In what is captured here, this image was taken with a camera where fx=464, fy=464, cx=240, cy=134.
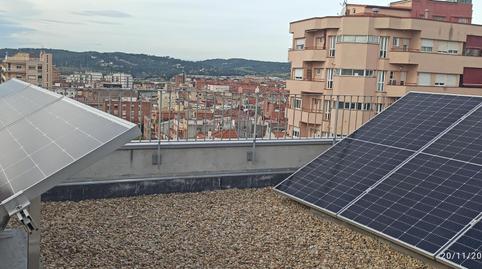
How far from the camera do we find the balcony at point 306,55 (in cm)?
4666

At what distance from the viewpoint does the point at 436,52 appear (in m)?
45.8

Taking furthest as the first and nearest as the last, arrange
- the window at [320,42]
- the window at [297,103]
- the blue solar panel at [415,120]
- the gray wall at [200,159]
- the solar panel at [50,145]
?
the window at [320,42], the window at [297,103], the gray wall at [200,159], the blue solar panel at [415,120], the solar panel at [50,145]

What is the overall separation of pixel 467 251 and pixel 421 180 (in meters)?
1.75

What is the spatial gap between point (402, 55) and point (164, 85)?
39.8 m

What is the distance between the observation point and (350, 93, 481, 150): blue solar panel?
7918mm

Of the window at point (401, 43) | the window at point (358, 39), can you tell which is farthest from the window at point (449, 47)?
the window at point (358, 39)

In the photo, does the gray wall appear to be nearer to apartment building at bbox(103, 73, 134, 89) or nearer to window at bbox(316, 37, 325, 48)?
apartment building at bbox(103, 73, 134, 89)

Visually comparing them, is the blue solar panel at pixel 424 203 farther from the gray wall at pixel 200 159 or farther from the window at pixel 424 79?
the window at pixel 424 79

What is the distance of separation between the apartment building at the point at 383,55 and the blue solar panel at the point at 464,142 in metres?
A: 34.4

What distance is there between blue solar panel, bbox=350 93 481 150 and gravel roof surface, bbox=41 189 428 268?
2004mm

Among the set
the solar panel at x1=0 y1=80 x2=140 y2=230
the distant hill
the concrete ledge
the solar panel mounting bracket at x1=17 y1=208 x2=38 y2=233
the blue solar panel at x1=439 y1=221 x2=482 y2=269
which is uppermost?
the distant hill

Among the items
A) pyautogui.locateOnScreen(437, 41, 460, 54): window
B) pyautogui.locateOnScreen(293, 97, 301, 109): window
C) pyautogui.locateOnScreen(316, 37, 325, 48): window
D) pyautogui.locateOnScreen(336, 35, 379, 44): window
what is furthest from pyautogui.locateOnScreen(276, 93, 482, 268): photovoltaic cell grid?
pyautogui.locateOnScreen(437, 41, 460, 54): window

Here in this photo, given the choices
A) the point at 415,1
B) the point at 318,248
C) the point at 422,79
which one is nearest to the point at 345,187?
the point at 318,248

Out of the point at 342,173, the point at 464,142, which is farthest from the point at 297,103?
the point at 464,142
